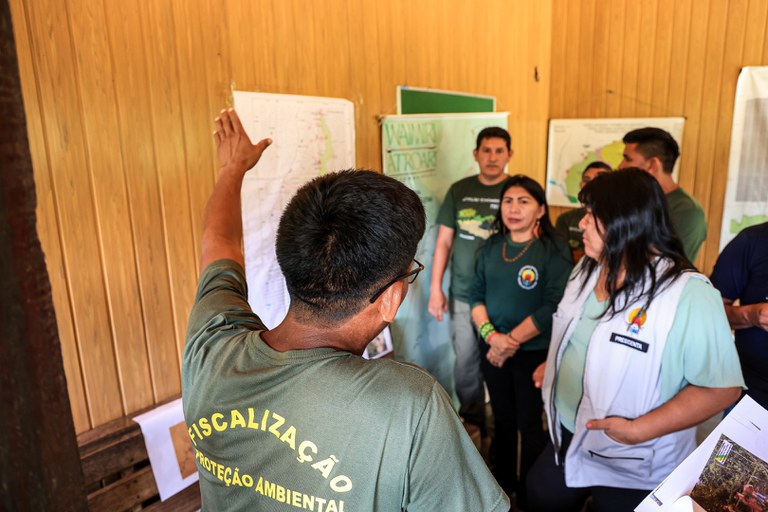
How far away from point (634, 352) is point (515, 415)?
125cm

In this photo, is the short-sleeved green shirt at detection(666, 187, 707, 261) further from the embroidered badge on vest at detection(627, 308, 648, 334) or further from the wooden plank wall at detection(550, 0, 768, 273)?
the embroidered badge on vest at detection(627, 308, 648, 334)

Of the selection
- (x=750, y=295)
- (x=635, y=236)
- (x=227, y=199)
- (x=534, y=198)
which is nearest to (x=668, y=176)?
(x=534, y=198)

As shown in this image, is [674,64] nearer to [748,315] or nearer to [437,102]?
[437,102]

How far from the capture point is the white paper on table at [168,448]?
178 cm

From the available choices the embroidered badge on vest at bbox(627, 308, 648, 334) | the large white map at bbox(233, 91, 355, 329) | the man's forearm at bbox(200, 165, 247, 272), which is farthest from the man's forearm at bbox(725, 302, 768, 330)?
the large white map at bbox(233, 91, 355, 329)

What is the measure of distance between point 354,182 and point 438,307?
2.22 m

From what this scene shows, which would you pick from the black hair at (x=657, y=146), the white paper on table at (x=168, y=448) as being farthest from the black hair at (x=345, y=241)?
the black hair at (x=657, y=146)

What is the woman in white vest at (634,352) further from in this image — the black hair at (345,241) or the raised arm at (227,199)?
the raised arm at (227,199)

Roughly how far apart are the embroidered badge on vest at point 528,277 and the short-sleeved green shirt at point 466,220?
1.54 ft

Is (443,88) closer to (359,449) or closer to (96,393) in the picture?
(96,393)

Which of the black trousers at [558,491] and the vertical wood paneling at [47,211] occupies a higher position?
the vertical wood paneling at [47,211]

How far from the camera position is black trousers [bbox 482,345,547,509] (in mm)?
2471

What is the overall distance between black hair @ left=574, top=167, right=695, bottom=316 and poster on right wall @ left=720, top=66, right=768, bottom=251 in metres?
2.52

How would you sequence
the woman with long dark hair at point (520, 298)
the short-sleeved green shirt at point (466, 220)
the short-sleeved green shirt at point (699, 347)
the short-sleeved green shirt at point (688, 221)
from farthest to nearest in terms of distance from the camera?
the short-sleeved green shirt at point (466, 220)
the short-sleeved green shirt at point (688, 221)
the woman with long dark hair at point (520, 298)
the short-sleeved green shirt at point (699, 347)
